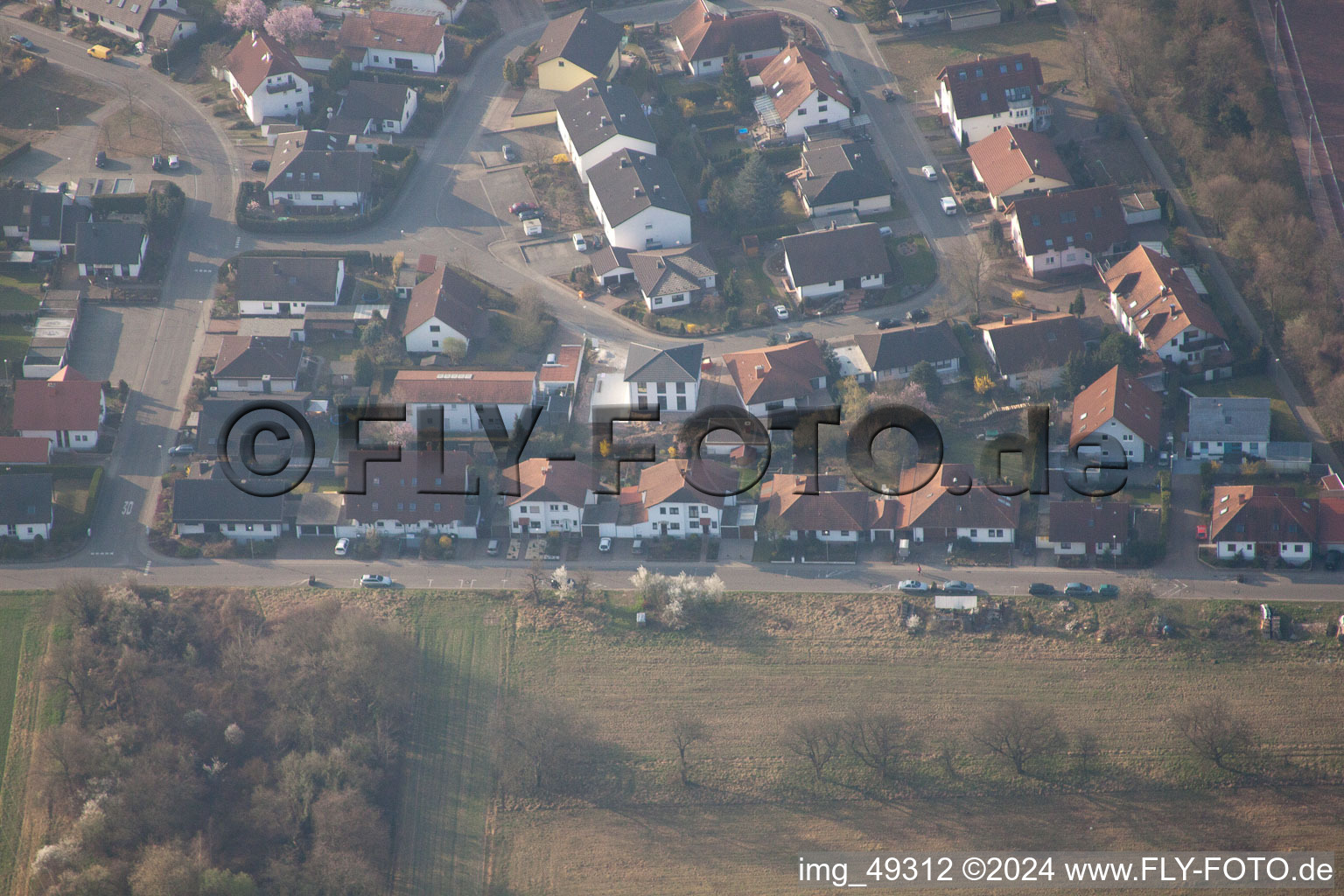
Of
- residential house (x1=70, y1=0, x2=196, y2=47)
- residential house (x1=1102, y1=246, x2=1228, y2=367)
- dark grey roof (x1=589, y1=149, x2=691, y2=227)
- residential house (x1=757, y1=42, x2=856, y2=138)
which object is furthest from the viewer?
residential house (x1=70, y1=0, x2=196, y2=47)

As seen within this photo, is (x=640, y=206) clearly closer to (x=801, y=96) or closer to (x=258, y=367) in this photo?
(x=801, y=96)

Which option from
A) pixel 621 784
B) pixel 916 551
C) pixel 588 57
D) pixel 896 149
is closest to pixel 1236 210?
pixel 896 149

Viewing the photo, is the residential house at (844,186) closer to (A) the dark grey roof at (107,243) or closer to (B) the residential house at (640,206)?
(B) the residential house at (640,206)

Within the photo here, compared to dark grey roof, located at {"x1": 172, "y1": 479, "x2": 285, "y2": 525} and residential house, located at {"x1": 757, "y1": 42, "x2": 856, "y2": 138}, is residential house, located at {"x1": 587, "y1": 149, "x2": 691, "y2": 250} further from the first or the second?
dark grey roof, located at {"x1": 172, "y1": 479, "x2": 285, "y2": 525}

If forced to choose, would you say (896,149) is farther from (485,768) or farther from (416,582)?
(485,768)

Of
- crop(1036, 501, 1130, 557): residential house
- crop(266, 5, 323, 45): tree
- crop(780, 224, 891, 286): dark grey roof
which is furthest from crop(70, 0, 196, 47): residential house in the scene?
crop(1036, 501, 1130, 557): residential house
